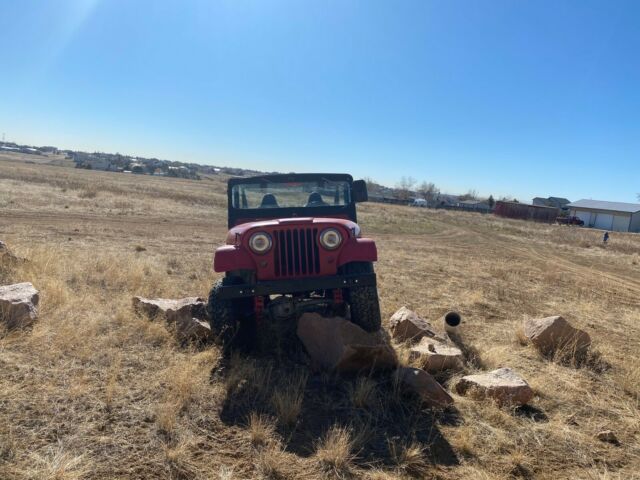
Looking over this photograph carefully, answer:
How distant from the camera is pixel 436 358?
4.86 metres

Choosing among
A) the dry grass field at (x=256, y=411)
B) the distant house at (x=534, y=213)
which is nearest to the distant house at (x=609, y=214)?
→ the distant house at (x=534, y=213)

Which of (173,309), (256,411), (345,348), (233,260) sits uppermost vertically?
(233,260)

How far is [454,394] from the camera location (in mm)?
4418

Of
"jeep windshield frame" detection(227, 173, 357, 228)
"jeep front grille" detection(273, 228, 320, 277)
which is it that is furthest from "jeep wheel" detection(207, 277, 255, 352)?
"jeep windshield frame" detection(227, 173, 357, 228)

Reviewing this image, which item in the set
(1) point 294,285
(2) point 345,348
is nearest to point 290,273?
(1) point 294,285

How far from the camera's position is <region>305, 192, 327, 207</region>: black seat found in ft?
21.3

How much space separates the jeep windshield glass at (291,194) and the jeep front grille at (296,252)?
1.65m

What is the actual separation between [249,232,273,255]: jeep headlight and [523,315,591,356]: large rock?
3.72m

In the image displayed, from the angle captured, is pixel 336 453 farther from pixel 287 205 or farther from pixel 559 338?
pixel 287 205

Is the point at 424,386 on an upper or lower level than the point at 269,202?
lower

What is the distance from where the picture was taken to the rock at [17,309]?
4.95 metres

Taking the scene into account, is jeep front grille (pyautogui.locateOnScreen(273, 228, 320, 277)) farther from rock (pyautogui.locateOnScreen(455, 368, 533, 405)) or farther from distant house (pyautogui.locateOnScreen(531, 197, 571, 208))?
distant house (pyautogui.locateOnScreen(531, 197, 571, 208))

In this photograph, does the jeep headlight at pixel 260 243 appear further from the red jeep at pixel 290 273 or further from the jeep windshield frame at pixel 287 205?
the jeep windshield frame at pixel 287 205

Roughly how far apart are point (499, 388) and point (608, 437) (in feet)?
2.97
